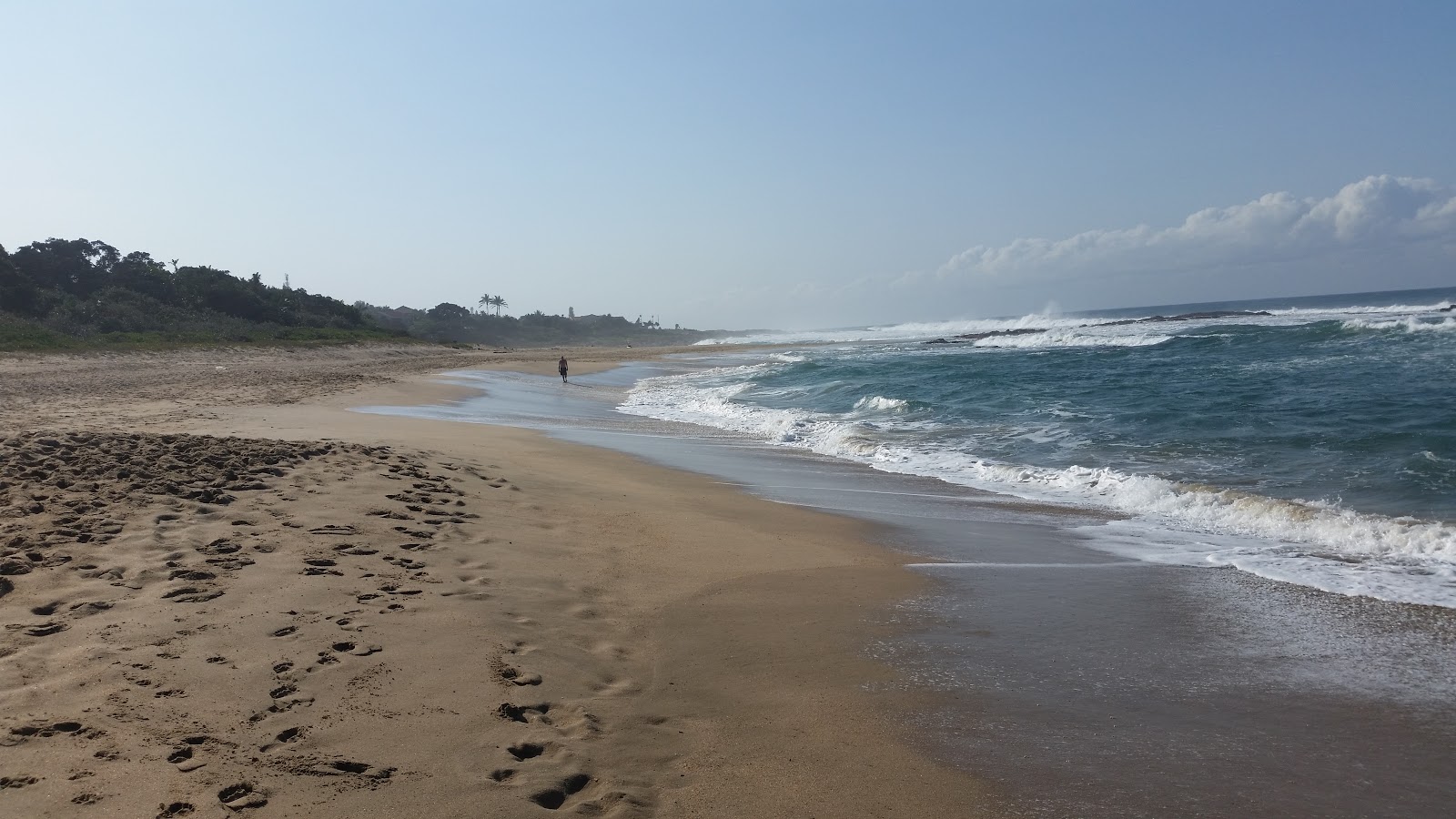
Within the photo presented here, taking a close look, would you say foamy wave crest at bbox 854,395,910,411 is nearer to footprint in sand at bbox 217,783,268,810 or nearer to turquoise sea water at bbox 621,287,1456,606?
turquoise sea water at bbox 621,287,1456,606

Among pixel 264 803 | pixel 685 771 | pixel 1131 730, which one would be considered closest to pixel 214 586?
pixel 264 803

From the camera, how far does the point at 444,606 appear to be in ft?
16.2

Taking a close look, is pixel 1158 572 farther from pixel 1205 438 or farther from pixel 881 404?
pixel 881 404

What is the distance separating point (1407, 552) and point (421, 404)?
1783 centimetres

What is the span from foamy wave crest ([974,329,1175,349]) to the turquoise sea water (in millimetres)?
11235

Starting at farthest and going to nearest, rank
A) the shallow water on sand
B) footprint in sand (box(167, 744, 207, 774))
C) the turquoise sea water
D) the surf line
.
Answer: the turquoise sea water
the surf line
the shallow water on sand
footprint in sand (box(167, 744, 207, 774))

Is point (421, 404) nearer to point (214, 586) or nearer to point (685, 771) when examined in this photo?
point (214, 586)

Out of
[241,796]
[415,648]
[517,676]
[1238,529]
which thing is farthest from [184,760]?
[1238,529]

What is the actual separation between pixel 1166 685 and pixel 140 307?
173 feet

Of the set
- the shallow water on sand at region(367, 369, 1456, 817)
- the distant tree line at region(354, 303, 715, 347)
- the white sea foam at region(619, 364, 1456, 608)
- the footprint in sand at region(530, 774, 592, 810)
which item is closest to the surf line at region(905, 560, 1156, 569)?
the shallow water on sand at region(367, 369, 1456, 817)

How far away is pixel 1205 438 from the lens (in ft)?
42.0

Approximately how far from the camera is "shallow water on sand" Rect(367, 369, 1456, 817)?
3432 millimetres

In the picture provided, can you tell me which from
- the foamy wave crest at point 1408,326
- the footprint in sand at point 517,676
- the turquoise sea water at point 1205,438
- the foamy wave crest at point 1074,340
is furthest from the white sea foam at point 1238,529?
the foamy wave crest at point 1074,340

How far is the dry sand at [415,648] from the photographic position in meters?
3.16
